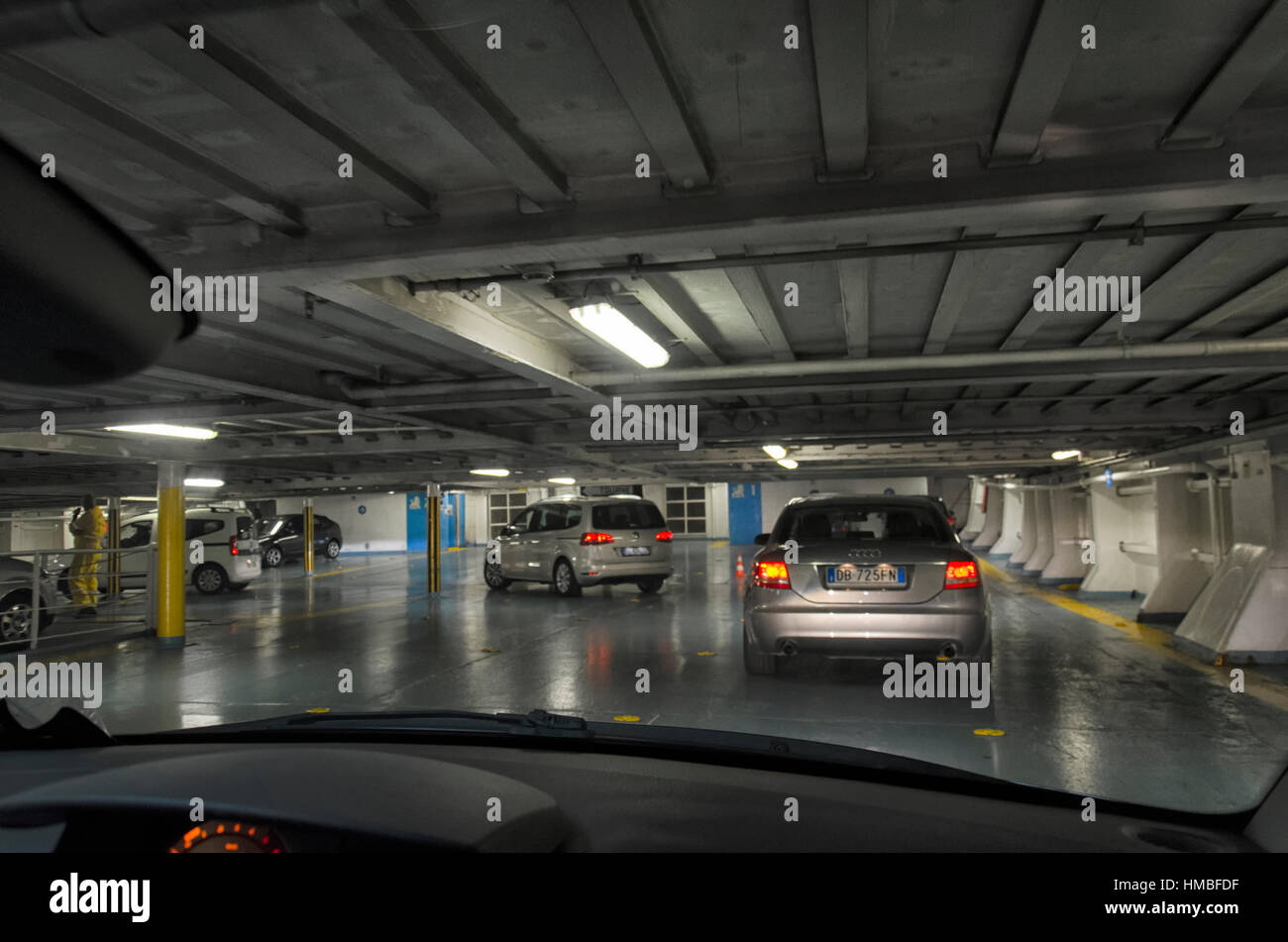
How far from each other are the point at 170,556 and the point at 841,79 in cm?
1070

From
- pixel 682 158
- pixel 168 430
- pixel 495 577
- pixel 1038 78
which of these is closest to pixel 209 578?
pixel 495 577

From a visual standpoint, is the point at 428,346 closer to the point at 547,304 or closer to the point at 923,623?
the point at 547,304

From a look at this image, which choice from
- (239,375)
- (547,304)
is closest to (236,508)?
(239,375)

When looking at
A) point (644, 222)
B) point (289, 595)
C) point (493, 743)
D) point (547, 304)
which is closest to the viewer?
point (493, 743)

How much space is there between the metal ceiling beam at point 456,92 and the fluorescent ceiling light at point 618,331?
3.91 ft

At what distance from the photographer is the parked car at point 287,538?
80.6ft

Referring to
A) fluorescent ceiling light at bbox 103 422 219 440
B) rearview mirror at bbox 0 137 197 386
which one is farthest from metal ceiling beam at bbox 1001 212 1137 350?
fluorescent ceiling light at bbox 103 422 219 440

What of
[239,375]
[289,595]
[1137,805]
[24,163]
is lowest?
[289,595]

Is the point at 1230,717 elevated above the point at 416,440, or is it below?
below

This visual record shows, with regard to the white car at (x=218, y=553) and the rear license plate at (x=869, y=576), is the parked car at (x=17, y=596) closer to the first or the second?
the white car at (x=218, y=553)

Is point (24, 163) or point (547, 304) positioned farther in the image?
point (547, 304)

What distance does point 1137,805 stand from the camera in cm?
186

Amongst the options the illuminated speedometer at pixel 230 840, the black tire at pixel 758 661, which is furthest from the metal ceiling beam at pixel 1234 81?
the black tire at pixel 758 661
